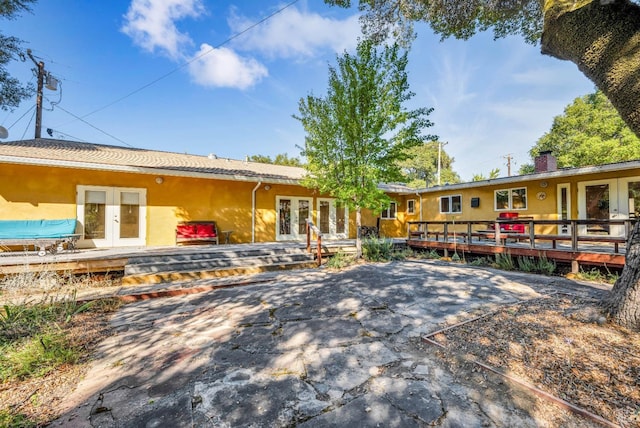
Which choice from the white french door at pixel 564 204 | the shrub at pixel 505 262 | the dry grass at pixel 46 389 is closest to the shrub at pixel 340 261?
the shrub at pixel 505 262

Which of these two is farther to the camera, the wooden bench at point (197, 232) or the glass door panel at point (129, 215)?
the wooden bench at point (197, 232)

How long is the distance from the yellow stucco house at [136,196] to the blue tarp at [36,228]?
281mm

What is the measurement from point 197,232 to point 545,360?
28.6ft

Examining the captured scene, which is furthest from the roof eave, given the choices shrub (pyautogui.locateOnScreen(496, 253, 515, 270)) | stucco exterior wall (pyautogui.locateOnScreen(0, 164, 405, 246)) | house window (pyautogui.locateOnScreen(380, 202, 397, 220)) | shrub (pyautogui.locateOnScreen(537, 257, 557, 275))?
shrub (pyautogui.locateOnScreen(537, 257, 557, 275))

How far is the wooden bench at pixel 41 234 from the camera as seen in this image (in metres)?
6.39

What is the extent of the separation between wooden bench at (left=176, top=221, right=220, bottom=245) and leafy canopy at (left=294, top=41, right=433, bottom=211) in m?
4.23

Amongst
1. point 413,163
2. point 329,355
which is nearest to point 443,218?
point 329,355

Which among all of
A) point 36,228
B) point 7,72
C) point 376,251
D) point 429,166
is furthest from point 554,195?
point 429,166

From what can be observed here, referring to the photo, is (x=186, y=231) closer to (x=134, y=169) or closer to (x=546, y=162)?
(x=134, y=169)

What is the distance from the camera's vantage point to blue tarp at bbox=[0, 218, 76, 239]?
22.2 ft

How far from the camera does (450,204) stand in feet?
42.6

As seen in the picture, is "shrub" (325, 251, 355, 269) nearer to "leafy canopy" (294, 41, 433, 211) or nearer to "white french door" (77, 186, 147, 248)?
"leafy canopy" (294, 41, 433, 211)

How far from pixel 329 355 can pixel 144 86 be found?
12545 millimetres

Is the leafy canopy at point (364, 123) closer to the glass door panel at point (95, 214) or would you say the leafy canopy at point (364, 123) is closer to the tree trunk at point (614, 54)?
the tree trunk at point (614, 54)
